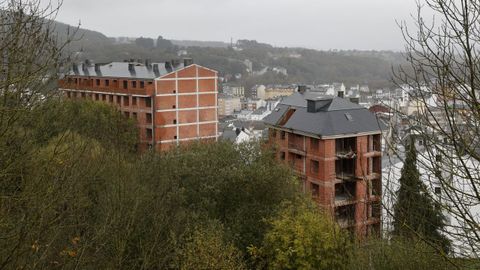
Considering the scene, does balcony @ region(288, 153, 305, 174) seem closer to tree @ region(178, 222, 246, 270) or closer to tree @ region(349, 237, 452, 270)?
tree @ region(178, 222, 246, 270)

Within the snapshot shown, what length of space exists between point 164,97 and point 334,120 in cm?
1780

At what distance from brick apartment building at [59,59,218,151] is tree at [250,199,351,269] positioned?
2488 cm

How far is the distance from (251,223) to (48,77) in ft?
35.2

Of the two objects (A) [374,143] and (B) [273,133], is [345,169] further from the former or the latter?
(B) [273,133]

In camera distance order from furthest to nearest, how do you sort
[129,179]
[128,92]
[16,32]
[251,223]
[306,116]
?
1. [128,92]
2. [306,116]
3. [251,223]
4. [129,179]
5. [16,32]

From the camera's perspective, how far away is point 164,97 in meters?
42.9

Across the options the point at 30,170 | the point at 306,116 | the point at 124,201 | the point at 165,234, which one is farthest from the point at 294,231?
the point at 306,116

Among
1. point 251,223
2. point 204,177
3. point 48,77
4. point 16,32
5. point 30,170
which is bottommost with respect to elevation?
point 251,223

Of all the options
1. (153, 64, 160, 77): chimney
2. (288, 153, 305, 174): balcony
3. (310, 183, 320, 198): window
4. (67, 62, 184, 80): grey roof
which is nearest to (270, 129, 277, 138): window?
(288, 153, 305, 174): balcony

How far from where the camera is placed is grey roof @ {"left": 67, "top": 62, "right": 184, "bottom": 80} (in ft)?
143

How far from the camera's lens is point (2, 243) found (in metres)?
7.53

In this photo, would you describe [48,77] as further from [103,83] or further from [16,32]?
[103,83]

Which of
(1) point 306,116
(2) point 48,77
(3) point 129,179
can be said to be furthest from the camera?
(1) point 306,116

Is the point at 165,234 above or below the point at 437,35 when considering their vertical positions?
below
